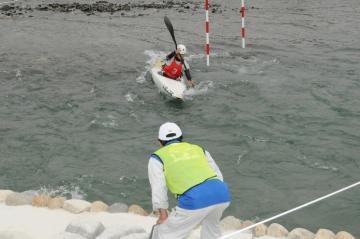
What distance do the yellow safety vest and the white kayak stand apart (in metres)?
8.40

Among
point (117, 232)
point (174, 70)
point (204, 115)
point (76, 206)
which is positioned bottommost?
point (204, 115)

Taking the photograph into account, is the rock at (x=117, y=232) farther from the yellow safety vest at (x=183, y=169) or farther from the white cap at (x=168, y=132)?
the white cap at (x=168, y=132)

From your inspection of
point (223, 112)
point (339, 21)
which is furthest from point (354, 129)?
point (339, 21)

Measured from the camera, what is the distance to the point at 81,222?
639 cm

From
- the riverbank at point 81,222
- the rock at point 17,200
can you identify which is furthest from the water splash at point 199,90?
the rock at point 17,200

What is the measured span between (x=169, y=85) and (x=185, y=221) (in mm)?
9018

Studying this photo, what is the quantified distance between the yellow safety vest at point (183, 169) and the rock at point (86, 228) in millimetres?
1832

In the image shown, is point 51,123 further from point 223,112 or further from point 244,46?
point 244,46

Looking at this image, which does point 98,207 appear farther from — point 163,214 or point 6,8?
point 6,8

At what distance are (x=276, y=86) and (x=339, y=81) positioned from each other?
191 centimetres

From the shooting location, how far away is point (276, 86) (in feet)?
47.0

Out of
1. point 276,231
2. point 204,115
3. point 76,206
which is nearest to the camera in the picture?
point 276,231

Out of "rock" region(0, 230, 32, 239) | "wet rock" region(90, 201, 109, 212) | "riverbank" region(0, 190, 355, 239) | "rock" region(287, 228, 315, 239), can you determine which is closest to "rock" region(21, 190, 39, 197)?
"riverbank" region(0, 190, 355, 239)

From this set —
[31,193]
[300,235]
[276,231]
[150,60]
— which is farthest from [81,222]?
[150,60]
